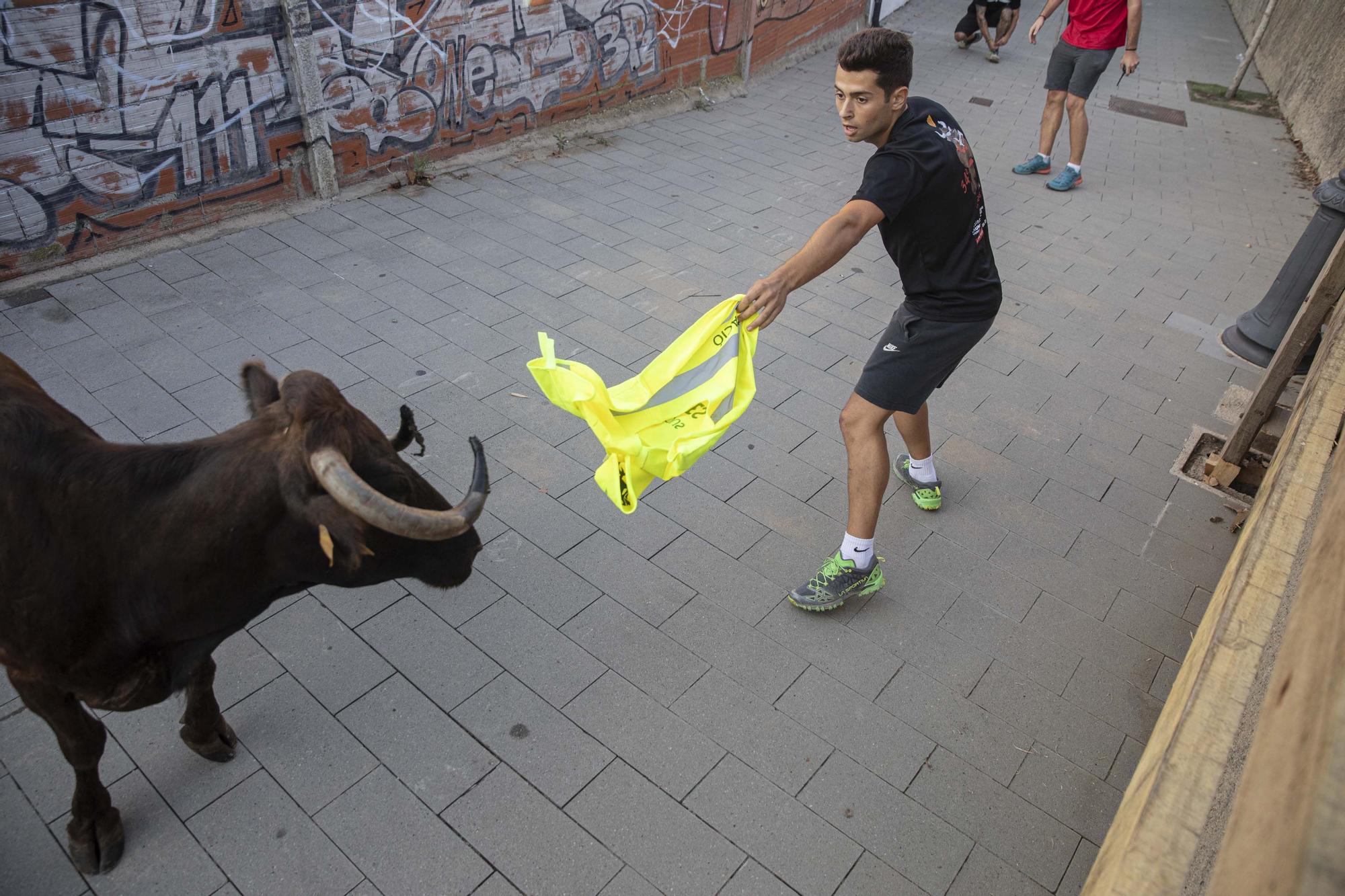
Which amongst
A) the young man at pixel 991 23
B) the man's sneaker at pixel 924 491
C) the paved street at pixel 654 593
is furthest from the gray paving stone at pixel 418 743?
the young man at pixel 991 23

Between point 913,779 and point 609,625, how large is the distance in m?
1.36

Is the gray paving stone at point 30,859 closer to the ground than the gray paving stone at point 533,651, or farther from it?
farther from it

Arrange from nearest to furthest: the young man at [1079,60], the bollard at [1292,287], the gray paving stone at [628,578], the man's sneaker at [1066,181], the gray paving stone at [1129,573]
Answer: the gray paving stone at [628,578], the gray paving stone at [1129,573], the bollard at [1292,287], the young man at [1079,60], the man's sneaker at [1066,181]

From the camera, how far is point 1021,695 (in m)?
3.68

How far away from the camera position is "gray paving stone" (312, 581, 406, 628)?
147 inches

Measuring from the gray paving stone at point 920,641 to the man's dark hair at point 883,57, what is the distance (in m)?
2.20

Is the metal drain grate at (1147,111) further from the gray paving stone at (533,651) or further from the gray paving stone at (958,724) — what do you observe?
the gray paving stone at (533,651)

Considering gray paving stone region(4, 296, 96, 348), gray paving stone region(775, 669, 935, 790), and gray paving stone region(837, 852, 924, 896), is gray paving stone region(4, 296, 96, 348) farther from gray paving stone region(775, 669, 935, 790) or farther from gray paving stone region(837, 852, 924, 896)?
gray paving stone region(837, 852, 924, 896)

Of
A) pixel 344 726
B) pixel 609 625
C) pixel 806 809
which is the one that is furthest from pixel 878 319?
pixel 344 726

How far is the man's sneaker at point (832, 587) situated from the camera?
3.88 metres

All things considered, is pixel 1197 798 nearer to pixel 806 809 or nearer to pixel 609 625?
pixel 806 809

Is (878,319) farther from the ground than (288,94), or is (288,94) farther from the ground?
(288,94)

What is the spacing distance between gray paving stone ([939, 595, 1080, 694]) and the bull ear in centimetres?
293

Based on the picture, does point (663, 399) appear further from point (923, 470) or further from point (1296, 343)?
point (1296, 343)
